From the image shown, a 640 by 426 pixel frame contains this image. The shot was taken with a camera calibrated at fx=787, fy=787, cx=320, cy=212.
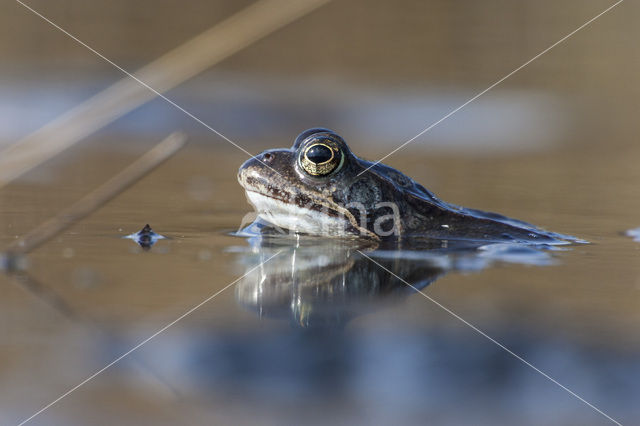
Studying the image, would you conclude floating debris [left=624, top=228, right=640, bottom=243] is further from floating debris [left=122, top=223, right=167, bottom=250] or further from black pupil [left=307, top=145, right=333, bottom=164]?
floating debris [left=122, top=223, right=167, bottom=250]

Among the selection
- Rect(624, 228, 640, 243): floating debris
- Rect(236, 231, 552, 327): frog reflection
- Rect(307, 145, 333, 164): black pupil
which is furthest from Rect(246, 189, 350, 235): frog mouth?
Rect(624, 228, 640, 243): floating debris

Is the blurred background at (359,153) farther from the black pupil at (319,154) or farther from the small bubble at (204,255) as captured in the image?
the black pupil at (319,154)

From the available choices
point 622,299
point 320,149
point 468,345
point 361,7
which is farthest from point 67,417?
point 361,7

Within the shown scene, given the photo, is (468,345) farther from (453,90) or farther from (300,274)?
(453,90)

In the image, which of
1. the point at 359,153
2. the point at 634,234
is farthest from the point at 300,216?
the point at 359,153

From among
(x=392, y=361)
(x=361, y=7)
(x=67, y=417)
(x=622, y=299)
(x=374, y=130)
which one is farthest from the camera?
(x=361, y=7)
